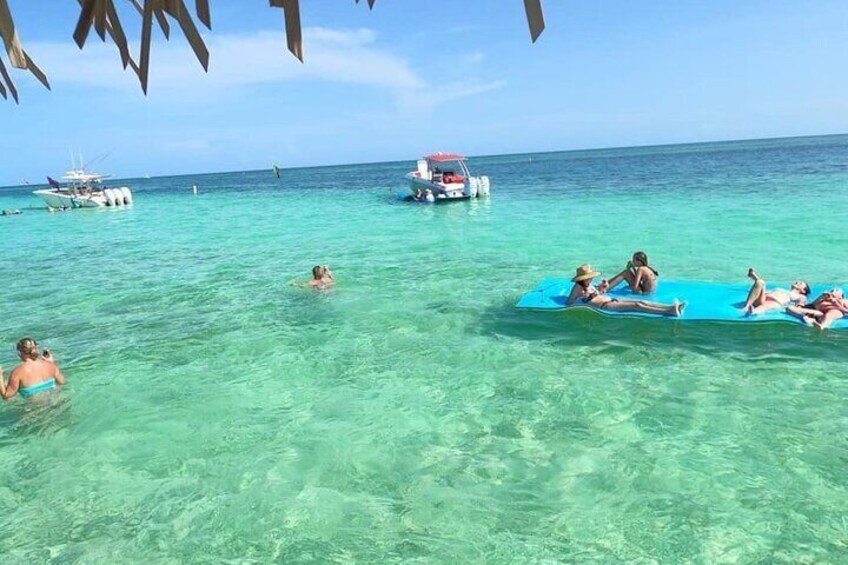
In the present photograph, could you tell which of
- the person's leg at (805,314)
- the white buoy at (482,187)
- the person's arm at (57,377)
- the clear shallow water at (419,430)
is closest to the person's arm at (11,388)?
the clear shallow water at (419,430)

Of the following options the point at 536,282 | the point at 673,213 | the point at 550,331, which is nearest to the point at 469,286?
the point at 536,282

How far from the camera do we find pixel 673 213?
1952 centimetres

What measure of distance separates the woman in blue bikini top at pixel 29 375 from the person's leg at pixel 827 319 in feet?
27.1

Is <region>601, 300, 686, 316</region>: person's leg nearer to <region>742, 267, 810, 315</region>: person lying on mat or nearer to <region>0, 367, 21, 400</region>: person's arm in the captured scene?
<region>742, 267, 810, 315</region>: person lying on mat

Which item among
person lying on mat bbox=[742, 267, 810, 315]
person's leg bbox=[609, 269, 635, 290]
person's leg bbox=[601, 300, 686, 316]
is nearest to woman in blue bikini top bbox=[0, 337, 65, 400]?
person's leg bbox=[601, 300, 686, 316]

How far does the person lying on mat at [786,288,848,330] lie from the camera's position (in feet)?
22.2

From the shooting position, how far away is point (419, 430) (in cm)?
530

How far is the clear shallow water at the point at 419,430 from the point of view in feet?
12.9

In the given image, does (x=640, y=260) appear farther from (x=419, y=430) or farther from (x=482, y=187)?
(x=482, y=187)

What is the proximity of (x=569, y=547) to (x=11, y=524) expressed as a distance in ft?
12.5

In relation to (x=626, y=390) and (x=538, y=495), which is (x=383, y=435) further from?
(x=626, y=390)

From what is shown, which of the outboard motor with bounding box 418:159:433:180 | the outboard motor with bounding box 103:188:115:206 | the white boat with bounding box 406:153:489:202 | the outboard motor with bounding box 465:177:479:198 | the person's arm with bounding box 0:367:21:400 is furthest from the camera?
the outboard motor with bounding box 103:188:115:206

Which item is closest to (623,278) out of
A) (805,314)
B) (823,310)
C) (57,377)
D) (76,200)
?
(805,314)

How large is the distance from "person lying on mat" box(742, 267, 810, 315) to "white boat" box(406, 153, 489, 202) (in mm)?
18087
